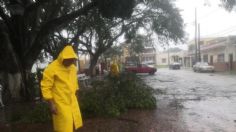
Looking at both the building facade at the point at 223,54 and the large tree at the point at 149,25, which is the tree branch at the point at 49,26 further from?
the building facade at the point at 223,54

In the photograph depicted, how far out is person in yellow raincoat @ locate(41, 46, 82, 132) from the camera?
5418 millimetres

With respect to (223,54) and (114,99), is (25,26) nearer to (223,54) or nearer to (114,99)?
(114,99)

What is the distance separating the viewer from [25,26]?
1295 cm

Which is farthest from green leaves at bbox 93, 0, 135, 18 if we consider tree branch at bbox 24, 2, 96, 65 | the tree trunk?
the tree trunk

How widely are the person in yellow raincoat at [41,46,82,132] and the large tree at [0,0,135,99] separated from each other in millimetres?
5485

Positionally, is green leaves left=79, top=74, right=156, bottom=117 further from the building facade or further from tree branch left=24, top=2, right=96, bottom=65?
the building facade

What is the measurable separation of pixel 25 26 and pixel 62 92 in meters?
8.05

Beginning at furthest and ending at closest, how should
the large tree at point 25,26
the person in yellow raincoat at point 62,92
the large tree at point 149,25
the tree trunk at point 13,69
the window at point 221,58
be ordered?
1. the window at point 221,58
2. the large tree at point 149,25
3. the tree trunk at point 13,69
4. the large tree at point 25,26
5. the person in yellow raincoat at point 62,92

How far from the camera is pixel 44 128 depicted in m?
8.30

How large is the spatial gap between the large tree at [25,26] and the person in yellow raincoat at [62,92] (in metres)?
5.49

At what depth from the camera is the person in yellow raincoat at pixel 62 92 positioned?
213 inches

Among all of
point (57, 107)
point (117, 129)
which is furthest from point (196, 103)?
point (57, 107)

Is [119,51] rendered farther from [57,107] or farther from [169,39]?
[57,107]

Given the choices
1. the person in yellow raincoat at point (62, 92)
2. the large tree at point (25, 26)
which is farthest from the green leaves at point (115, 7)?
the person in yellow raincoat at point (62, 92)
